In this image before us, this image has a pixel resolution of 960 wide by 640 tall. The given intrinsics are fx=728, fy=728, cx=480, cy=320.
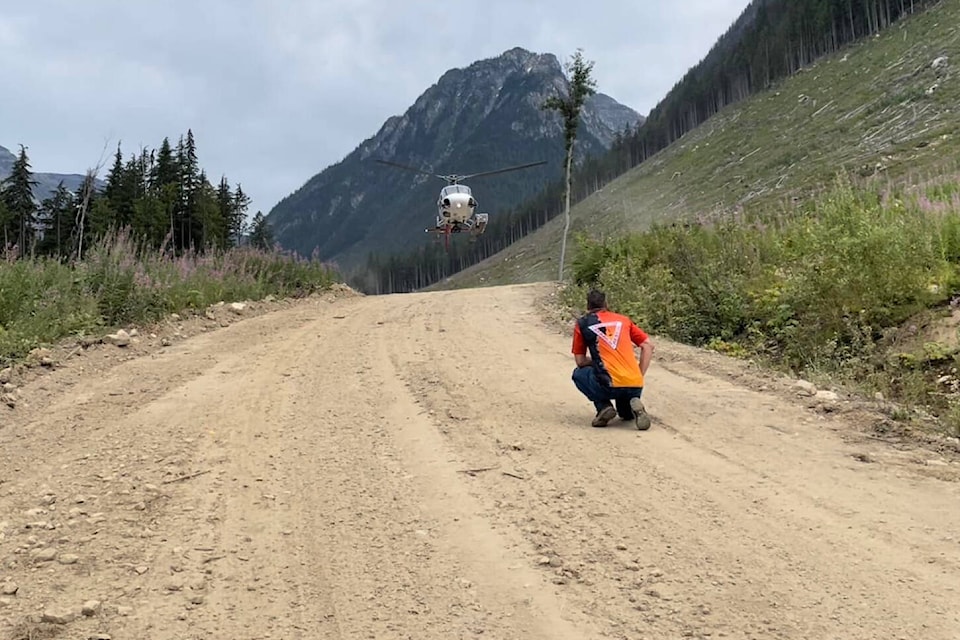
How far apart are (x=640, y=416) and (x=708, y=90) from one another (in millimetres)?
129581

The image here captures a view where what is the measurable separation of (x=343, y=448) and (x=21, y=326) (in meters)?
5.59

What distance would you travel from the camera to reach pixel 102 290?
10.8 metres

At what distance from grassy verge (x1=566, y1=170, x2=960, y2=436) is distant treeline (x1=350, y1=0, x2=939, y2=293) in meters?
71.5

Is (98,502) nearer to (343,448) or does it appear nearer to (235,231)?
(343,448)

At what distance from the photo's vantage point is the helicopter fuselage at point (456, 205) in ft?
74.3

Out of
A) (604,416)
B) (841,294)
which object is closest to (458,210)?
(841,294)

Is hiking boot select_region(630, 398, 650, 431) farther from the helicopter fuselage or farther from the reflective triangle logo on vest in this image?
the helicopter fuselage

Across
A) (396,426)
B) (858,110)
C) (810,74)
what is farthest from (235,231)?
(810,74)

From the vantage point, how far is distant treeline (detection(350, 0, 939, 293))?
307 ft

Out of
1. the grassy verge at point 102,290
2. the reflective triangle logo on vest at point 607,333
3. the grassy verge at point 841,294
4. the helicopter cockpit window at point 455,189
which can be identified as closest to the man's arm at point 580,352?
the reflective triangle logo on vest at point 607,333

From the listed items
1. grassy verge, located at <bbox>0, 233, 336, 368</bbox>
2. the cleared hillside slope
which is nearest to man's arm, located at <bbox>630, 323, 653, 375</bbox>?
grassy verge, located at <bbox>0, 233, 336, 368</bbox>

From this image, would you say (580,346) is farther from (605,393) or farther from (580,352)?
(605,393)

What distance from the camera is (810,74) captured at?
309ft

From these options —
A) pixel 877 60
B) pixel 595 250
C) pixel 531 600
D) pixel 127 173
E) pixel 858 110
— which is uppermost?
pixel 877 60
